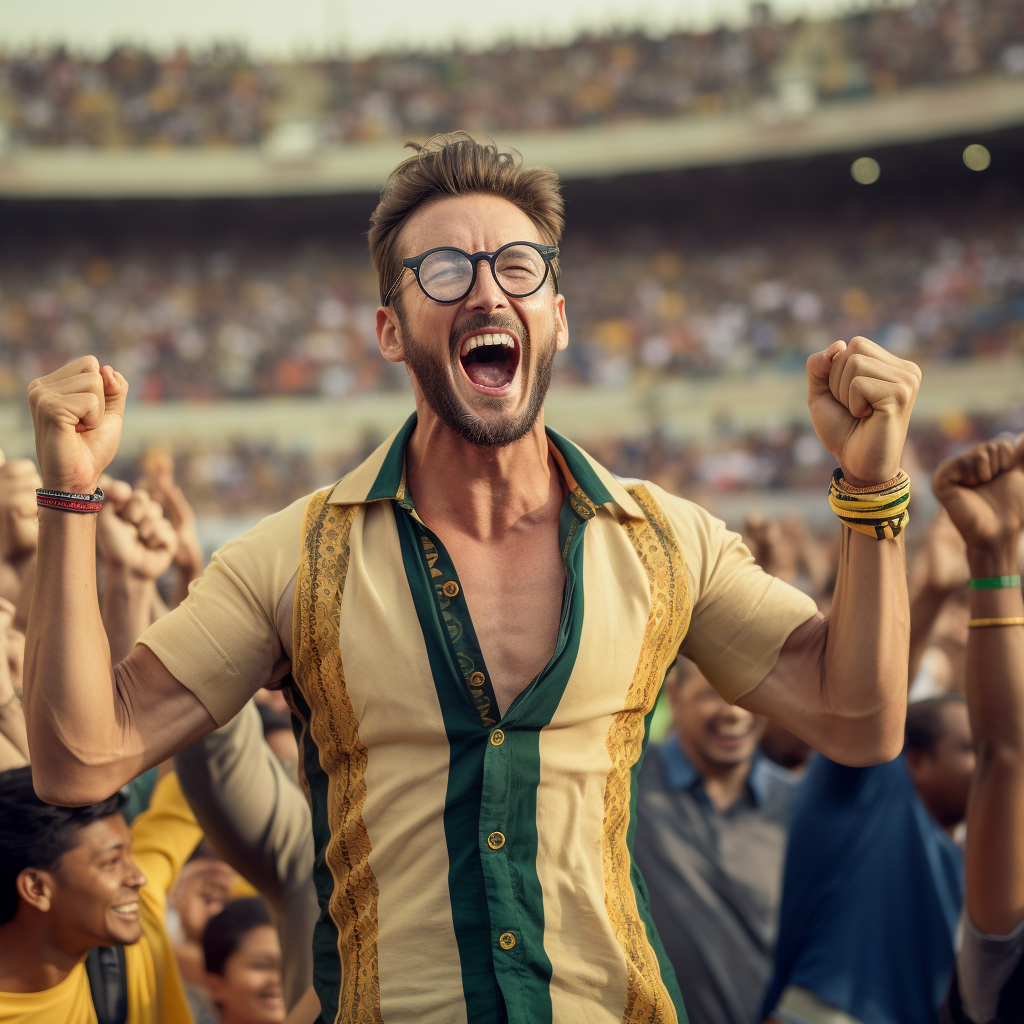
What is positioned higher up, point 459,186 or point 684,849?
point 459,186

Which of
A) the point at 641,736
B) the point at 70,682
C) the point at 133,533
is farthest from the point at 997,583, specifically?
the point at 133,533

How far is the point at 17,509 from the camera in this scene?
289 centimetres

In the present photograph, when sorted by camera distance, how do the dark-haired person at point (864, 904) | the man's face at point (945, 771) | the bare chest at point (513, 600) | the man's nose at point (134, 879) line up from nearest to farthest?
1. the bare chest at point (513, 600)
2. the man's nose at point (134, 879)
3. the dark-haired person at point (864, 904)
4. the man's face at point (945, 771)

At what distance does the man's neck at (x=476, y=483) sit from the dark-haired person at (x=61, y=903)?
1.01 m

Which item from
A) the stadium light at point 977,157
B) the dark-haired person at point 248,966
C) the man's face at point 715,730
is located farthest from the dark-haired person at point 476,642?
the stadium light at point 977,157

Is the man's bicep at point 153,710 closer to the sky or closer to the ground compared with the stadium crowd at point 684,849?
closer to the sky

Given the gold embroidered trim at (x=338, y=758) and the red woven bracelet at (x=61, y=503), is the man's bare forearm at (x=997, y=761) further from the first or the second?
the red woven bracelet at (x=61, y=503)

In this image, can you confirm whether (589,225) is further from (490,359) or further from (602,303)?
(490,359)

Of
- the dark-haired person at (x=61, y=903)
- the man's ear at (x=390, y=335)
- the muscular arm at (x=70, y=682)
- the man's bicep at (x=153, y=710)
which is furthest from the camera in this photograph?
the dark-haired person at (x=61, y=903)

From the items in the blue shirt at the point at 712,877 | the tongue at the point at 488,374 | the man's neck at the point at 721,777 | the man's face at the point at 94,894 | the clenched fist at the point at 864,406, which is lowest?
the blue shirt at the point at 712,877

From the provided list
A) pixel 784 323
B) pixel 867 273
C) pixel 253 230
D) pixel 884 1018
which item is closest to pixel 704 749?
pixel 884 1018

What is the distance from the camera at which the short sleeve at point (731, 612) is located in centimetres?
199

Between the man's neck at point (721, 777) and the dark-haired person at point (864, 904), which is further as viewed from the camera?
the man's neck at point (721, 777)

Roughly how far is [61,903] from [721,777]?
1.94 meters
